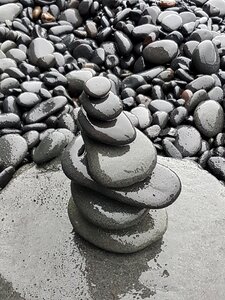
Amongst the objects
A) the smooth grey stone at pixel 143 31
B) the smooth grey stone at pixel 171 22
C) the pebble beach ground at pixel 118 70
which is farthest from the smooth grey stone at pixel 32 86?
the smooth grey stone at pixel 171 22

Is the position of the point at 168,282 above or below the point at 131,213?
below

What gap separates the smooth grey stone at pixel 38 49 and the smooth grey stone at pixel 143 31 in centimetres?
75

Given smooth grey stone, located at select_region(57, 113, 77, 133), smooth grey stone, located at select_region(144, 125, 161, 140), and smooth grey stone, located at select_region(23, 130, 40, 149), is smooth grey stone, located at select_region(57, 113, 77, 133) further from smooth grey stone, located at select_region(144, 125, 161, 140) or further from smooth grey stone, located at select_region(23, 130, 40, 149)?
smooth grey stone, located at select_region(144, 125, 161, 140)

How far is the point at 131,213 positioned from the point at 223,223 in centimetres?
71

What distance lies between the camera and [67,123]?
4219 mm

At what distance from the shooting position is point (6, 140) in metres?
4.03

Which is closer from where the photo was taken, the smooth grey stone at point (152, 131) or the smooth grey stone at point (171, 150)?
the smooth grey stone at point (171, 150)

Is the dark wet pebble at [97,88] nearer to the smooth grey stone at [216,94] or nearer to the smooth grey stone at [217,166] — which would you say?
the smooth grey stone at [217,166]

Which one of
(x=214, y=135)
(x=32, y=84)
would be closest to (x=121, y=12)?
(x=32, y=84)

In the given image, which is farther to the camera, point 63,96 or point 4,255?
point 63,96

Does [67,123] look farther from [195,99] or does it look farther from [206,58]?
[206,58]

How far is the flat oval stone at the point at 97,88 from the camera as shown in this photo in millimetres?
2740

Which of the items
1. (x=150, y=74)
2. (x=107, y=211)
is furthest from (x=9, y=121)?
(x=107, y=211)

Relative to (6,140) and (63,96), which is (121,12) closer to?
(63,96)
